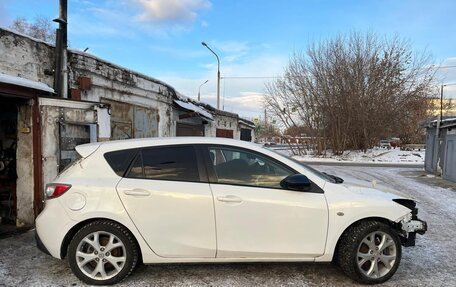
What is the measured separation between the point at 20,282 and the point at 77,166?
137 cm

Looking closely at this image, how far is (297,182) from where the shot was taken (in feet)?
13.6

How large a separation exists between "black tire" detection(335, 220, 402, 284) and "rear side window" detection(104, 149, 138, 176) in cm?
246

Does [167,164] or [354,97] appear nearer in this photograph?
[167,164]

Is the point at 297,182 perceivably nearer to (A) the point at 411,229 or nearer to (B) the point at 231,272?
(B) the point at 231,272

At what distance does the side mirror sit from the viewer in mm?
4145

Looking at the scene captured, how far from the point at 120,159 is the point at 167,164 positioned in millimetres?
519

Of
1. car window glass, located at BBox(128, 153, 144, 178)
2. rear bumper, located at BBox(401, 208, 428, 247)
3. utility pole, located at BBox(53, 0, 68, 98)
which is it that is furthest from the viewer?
utility pole, located at BBox(53, 0, 68, 98)

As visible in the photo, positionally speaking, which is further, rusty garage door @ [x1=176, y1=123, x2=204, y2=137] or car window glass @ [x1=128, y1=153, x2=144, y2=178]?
rusty garage door @ [x1=176, y1=123, x2=204, y2=137]

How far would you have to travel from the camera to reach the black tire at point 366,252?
4.21 metres

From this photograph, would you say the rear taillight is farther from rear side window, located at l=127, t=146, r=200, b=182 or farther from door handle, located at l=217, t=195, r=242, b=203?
door handle, located at l=217, t=195, r=242, b=203

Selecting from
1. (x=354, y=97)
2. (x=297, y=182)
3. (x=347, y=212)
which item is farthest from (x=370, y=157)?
(x=297, y=182)

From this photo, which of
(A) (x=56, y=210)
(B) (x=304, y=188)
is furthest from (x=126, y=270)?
(B) (x=304, y=188)

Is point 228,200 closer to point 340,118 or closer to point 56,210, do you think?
point 56,210

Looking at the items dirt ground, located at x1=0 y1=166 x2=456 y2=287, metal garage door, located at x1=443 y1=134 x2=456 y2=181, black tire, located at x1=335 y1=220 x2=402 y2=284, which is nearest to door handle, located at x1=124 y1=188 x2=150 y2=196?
dirt ground, located at x1=0 y1=166 x2=456 y2=287
